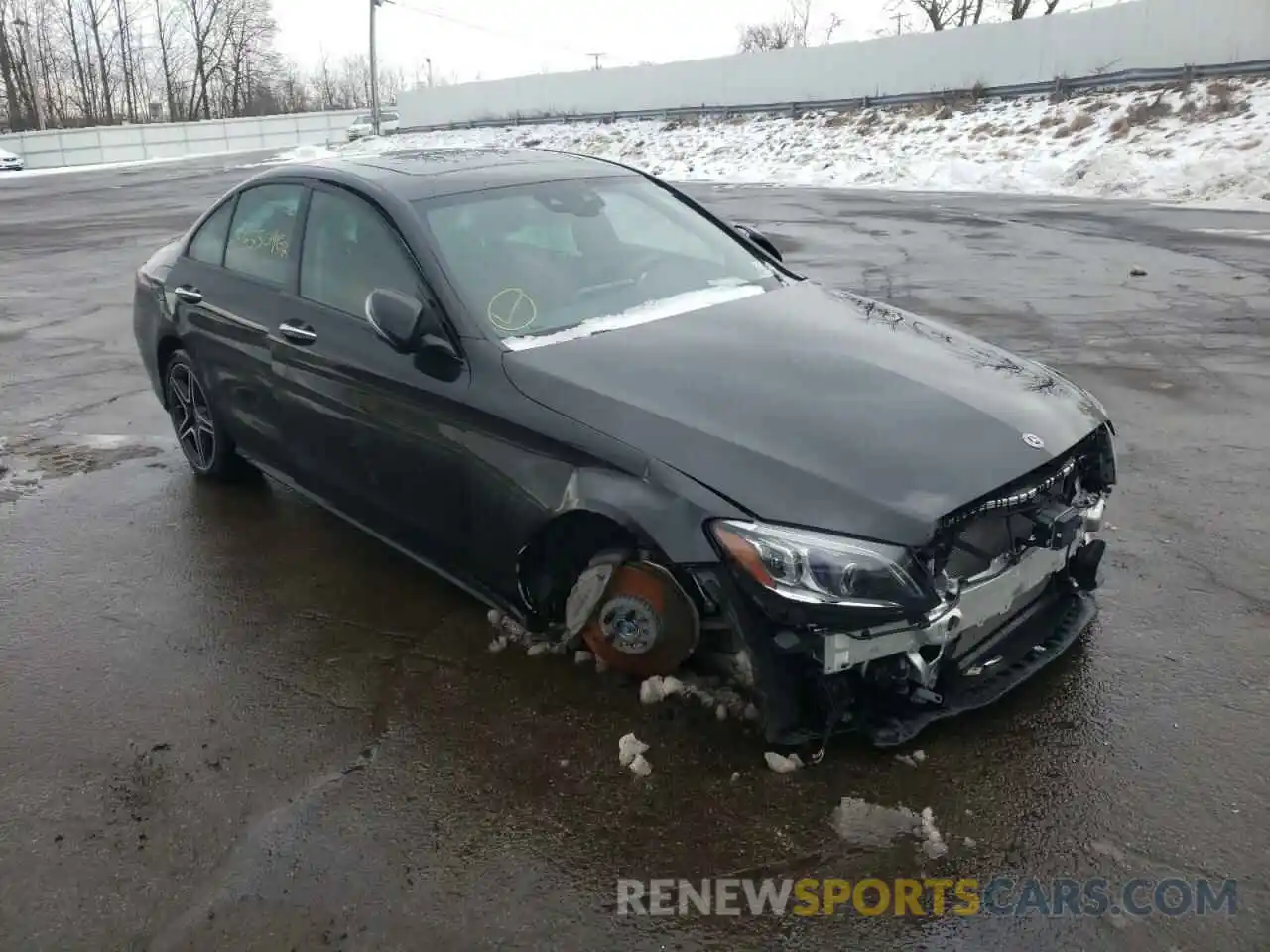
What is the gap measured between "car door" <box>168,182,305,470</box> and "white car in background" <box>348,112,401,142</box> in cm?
5277

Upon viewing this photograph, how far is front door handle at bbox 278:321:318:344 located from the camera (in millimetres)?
4027

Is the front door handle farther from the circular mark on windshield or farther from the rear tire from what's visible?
the rear tire

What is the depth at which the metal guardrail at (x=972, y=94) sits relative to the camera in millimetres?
24078

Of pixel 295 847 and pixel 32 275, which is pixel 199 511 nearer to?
pixel 295 847

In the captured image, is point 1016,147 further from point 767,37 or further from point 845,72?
point 767,37

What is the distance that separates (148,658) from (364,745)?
111cm

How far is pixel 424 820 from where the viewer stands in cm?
276

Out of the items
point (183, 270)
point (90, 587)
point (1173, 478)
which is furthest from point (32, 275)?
point (1173, 478)

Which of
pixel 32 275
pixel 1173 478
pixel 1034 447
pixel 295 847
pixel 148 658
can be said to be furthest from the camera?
pixel 32 275

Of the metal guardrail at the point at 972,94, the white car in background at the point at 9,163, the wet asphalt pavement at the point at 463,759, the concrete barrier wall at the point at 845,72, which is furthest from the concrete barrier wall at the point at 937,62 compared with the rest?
the wet asphalt pavement at the point at 463,759

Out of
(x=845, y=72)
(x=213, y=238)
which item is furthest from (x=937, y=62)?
(x=213, y=238)

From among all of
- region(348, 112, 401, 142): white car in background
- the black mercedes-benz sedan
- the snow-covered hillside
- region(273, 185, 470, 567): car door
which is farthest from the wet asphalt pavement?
region(348, 112, 401, 142): white car in background

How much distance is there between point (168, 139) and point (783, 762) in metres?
62.5

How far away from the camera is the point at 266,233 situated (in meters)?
4.54
